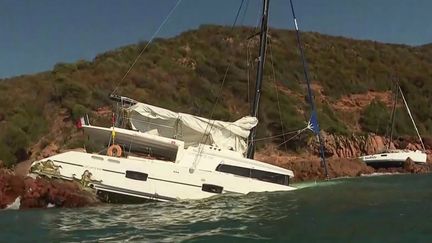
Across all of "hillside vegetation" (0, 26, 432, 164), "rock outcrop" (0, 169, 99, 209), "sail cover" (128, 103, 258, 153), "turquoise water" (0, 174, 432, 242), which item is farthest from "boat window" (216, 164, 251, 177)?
"hillside vegetation" (0, 26, 432, 164)

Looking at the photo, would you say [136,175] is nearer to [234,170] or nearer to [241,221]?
[234,170]

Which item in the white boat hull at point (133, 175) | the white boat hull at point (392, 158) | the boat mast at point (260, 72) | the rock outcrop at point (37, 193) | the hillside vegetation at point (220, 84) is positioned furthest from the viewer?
the hillside vegetation at point (220, 84)

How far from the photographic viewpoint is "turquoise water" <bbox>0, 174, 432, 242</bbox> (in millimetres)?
10781

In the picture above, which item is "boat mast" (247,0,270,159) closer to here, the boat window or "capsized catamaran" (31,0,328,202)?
"capsized catamaran" (31,0,328,202)

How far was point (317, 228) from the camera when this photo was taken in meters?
11.5

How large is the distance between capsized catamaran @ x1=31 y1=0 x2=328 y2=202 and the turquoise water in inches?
37.7

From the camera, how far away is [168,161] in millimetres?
20531

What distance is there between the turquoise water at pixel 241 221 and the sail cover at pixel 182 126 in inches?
177

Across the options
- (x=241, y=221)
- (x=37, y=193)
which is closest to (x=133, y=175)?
(x=37, y=193)

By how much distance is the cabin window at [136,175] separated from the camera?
18.4 meters

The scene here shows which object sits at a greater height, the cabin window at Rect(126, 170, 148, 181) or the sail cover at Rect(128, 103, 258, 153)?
the sail cover at Rect(128, 103, 258, 153)

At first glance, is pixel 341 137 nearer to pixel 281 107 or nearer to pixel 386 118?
pixel 281 107

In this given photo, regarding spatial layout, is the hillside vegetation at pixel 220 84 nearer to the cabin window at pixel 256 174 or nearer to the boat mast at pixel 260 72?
the boat mast at pixel 260 72

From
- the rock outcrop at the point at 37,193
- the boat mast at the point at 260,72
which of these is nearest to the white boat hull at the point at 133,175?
the rock outcrop at the point at 37,193
